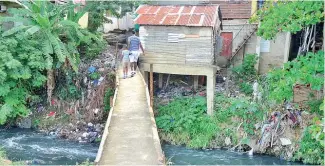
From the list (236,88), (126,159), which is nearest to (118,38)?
(236,88)

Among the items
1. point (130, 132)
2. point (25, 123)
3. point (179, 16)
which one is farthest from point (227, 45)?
point (130, 132)

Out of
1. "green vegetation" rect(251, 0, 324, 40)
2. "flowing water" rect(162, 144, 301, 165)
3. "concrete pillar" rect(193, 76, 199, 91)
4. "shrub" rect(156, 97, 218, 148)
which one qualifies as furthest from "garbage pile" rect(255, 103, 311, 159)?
"concrete pillar" rect(193, 76, 199, 91)

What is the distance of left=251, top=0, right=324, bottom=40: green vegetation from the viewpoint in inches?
366

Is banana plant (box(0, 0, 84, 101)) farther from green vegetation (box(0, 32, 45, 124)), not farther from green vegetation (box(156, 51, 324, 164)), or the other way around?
green vegetation (box(156, 51, 324, 164))

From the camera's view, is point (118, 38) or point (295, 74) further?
point (118, 38)

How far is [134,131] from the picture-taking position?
987 centimetres

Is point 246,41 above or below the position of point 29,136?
above

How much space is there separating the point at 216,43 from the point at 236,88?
2.27 m

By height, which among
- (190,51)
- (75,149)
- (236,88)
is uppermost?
(190,51)

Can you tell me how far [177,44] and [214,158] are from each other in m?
4.42

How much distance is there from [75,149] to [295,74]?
7679mm

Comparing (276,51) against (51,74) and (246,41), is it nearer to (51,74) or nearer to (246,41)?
(246,41)

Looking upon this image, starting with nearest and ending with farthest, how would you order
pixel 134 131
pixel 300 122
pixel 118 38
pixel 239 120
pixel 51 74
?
pixel 134 131 < pixel 300 122 < pixel 239 120 < pixel 51 74 < pixel 118 38

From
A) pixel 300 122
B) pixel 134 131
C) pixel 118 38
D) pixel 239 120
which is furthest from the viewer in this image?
pixel 118 38
